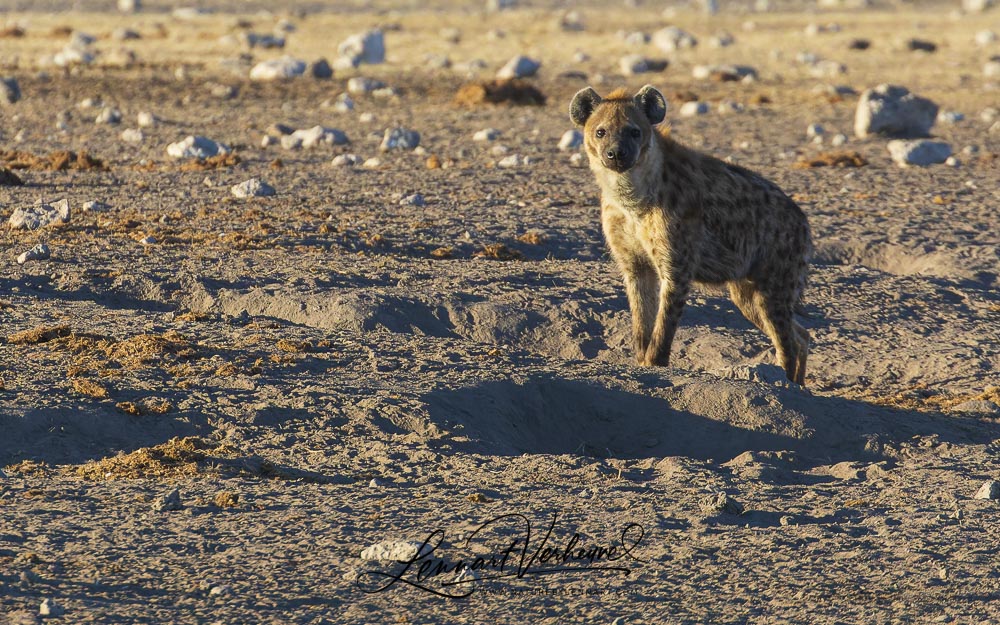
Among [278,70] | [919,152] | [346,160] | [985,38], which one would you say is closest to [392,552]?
[346,160]

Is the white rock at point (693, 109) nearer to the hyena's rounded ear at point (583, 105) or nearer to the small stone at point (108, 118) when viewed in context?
the small stone at point (108, 118)

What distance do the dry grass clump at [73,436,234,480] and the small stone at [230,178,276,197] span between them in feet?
13.0

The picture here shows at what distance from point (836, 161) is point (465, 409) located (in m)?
5.90

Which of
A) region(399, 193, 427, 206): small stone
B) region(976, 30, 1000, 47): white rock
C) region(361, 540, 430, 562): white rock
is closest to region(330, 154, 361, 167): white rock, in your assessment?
region(399, 193, 427, 206): small stone

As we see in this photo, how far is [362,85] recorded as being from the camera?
14023mm

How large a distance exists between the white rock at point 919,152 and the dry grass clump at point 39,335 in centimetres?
646

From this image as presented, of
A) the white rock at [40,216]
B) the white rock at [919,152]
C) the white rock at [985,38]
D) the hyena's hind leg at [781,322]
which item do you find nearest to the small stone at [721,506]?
the hyena's hind leg at [781,322]

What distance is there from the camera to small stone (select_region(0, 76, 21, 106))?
501 inches

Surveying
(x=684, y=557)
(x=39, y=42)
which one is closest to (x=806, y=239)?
(x=684, y=557)

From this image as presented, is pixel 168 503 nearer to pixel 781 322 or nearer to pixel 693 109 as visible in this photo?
pixel 781 322

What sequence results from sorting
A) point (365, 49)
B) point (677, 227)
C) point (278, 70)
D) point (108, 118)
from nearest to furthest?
point (677, 227)
point (108, 118)
point (278, 70)
point (365, 49)

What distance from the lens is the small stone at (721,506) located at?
4.03 m

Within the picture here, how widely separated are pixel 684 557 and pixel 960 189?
623 centimetres

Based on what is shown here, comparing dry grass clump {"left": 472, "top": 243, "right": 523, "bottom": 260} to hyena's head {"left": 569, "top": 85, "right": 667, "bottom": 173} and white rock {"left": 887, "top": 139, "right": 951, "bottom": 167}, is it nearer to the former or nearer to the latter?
hyena's head {"left": 569, "top": 85, "right": 667, "bottom": 173}
